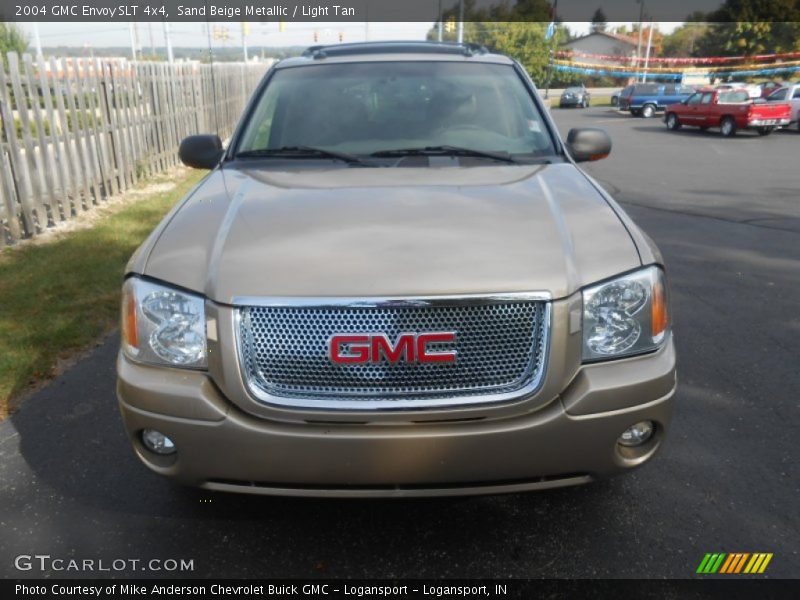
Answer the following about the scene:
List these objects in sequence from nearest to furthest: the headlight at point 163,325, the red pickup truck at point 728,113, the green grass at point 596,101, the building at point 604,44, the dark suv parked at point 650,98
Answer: the headlight at point 163,325, the red pickup truck at point 728,113, the dark suv parked at point 650,98, the green grass at point 596,101, the building at point 604,44

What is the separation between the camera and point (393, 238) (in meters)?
2.35

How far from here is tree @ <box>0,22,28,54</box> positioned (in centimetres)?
3191

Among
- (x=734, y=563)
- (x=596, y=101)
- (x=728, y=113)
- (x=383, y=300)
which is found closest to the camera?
(x=383, y=300)

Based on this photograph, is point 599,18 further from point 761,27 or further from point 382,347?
point 382,347

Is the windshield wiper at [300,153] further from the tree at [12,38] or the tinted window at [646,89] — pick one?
the tinted window at [646,89]

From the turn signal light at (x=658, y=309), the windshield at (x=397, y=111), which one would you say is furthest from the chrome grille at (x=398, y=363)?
the windshield at (x=397, y=111)

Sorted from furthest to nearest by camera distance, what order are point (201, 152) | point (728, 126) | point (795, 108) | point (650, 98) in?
point (650, 98) < point (795, 108) < point (728, 126) < point (201, 152)

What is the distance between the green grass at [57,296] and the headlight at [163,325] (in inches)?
70.4

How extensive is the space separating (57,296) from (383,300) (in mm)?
4162

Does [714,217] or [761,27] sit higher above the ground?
[761,27]

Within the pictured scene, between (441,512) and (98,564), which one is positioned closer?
(98,564)

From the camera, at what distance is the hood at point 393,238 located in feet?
7.12

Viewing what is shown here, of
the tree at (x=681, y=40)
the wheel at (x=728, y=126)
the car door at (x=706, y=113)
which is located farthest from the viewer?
the tree at (x=681, y=40)

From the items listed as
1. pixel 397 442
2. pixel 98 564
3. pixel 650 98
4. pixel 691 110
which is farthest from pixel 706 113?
pixel 98 564
